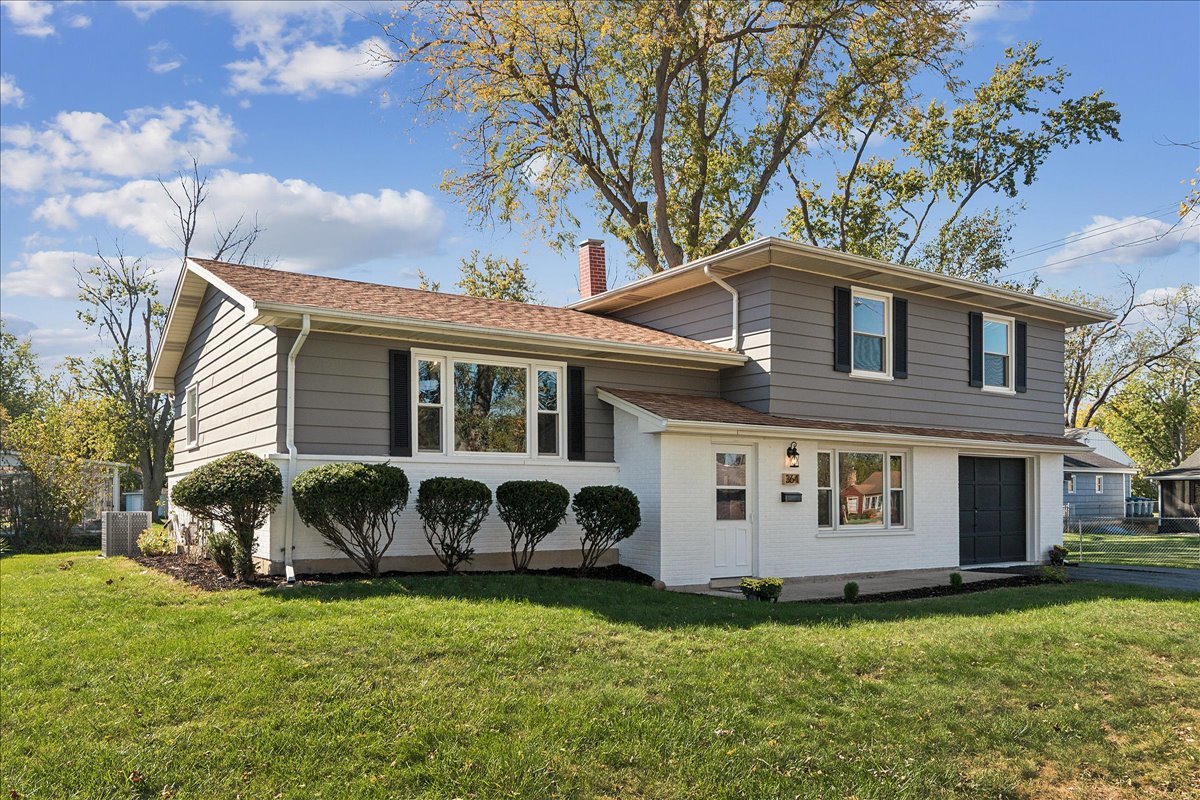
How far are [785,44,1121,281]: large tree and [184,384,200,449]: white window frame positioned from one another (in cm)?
1790

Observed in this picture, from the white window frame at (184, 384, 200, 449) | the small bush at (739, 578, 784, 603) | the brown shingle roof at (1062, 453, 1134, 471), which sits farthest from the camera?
the brown shingle roof at (1062, 453, 1134, 471)

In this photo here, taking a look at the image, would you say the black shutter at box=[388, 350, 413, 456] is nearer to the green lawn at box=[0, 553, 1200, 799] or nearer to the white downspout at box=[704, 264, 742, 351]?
the green lawn at box=[0, 553, 1200, 799]

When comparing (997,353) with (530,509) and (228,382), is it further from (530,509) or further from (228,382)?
(228,382)

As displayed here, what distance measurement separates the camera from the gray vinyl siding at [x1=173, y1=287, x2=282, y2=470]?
11.7 meters

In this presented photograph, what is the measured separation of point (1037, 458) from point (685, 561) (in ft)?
29.7

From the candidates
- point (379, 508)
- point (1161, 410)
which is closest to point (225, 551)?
point (379, 508)

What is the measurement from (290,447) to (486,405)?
2.76m

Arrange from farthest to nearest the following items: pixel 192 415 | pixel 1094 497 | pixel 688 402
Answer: pixel 1094 497 → pixel 192 415 → pixel 688 402

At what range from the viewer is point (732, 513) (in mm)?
13328

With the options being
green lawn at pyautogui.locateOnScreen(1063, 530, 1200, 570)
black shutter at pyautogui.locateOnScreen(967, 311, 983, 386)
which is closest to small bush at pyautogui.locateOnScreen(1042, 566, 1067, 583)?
black shutter at pyautogui.locateOnScreen(967, 311, 983, 386)

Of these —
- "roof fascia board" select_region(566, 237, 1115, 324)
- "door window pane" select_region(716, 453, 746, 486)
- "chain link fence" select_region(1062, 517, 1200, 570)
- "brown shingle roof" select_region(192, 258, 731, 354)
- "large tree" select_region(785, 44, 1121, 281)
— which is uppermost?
"large tree" select_region(785, 44, 1121, 281)

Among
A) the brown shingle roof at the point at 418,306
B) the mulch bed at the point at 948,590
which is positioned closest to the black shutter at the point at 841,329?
the brown shingle roof at the point at 418,306

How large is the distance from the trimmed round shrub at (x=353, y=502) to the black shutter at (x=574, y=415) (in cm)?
288

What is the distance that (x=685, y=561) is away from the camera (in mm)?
12633
